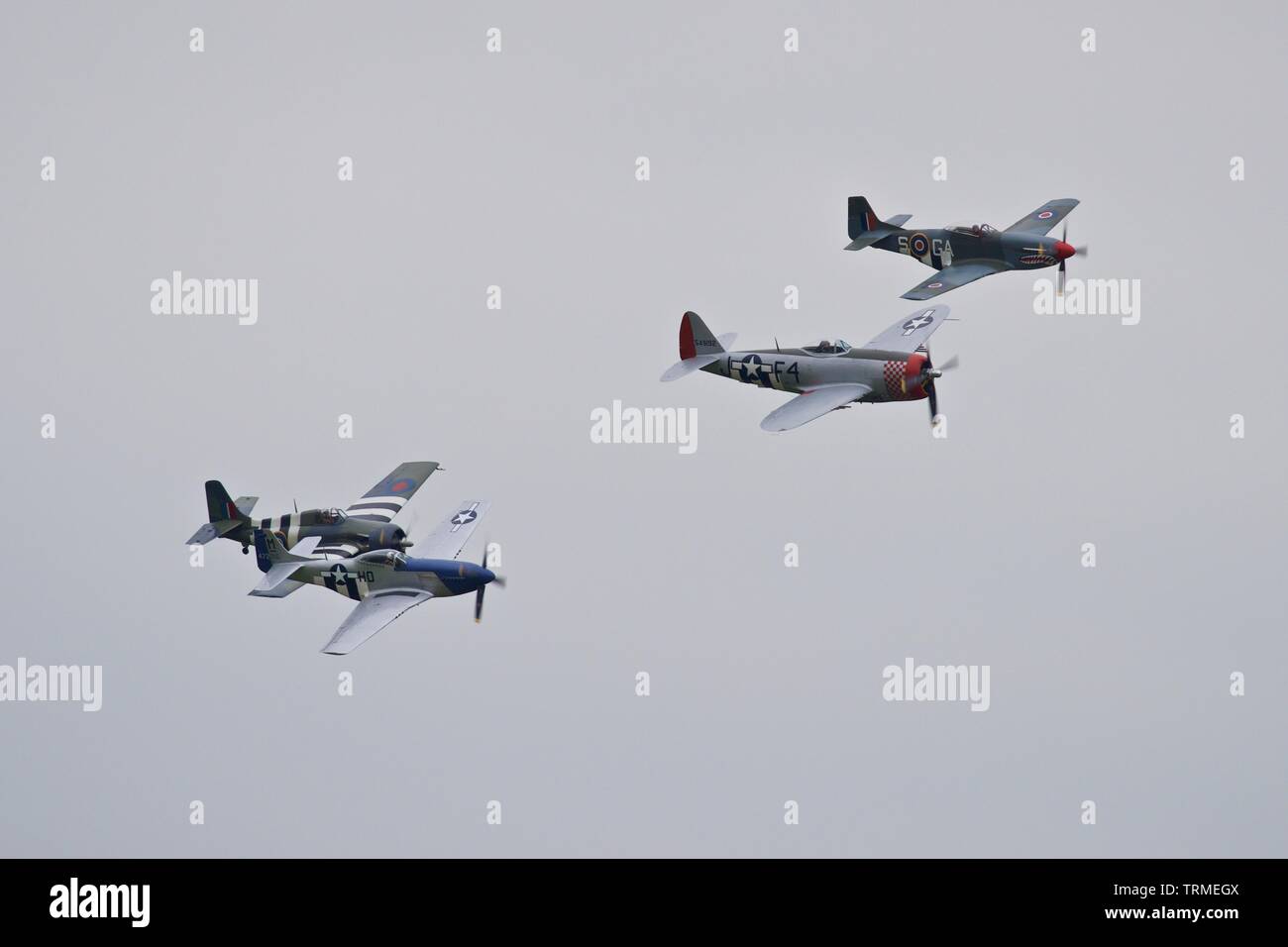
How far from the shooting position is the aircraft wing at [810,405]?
183 feet

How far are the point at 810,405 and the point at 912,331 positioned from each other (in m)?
4.55

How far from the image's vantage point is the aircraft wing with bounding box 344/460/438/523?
199ft

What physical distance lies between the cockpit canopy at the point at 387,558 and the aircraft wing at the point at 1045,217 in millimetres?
19171

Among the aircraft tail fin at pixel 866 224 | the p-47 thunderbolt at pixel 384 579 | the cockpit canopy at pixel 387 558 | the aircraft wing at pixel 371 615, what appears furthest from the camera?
the aircraft tail fin at pixel 866 224

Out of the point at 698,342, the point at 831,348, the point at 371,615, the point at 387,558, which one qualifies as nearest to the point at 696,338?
the point at 698,342

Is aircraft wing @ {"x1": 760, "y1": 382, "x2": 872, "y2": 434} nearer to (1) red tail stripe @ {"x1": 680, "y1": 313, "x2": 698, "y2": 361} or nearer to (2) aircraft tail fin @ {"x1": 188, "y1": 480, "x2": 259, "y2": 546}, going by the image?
(1) red tail stripe @ {"x1": 680, "y1": 313, "x2": 698, "y2": 361}

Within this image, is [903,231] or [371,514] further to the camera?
[903,231]

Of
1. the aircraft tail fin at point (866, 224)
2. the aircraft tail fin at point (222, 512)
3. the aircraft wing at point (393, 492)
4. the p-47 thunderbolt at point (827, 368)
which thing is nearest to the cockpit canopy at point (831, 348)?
the p-47 thunderbolt at point (827, 368)

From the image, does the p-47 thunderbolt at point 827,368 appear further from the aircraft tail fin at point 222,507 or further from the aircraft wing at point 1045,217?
the aircraft tail fin at point 222,507

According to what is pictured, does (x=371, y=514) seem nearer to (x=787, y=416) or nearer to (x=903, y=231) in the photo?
(x=787, y=416)

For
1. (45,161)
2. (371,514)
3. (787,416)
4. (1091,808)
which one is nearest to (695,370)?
(787,416)

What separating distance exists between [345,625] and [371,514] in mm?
7036

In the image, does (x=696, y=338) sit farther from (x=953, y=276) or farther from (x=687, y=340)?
(x=953, y=276)

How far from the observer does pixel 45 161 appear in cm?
6384
